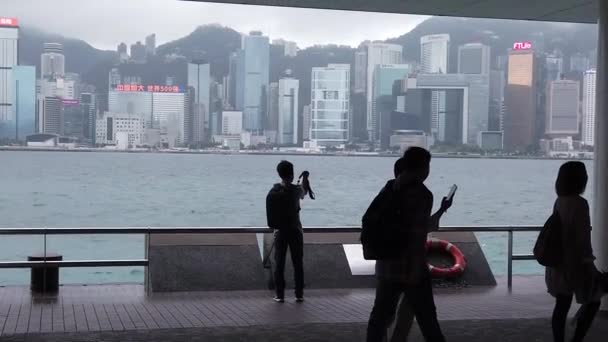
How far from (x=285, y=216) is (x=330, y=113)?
221 ft

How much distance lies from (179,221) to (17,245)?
3555 cm

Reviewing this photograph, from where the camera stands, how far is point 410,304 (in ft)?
21.7

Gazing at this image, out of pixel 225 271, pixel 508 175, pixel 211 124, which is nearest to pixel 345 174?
pixel 508 175

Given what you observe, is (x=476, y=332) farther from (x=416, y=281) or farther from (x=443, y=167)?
(x=443, y=167)

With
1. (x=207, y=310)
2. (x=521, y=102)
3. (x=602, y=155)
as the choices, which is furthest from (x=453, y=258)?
(x=521, y=102)

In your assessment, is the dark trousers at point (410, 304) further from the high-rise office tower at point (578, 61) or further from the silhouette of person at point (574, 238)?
the high-rise office tower at point (578, 61)

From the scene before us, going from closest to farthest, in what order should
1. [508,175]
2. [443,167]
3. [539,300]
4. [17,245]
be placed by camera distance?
[539,300], [17,245], [508,175], [443,167]

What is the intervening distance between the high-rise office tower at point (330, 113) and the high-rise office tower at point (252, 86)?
4530 mm

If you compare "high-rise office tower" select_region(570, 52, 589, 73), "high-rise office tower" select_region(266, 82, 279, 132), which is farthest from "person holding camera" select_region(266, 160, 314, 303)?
"high-rise office tower" select_region(266, 82, 279, 132)

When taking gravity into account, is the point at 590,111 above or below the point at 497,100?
below

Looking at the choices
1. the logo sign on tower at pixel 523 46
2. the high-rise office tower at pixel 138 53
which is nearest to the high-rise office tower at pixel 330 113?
the logo sign on tower at pixel 523 46

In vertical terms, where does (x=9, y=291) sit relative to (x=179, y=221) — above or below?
above

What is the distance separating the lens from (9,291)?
11945 mm

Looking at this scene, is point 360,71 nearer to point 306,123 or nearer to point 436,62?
point 436,62
